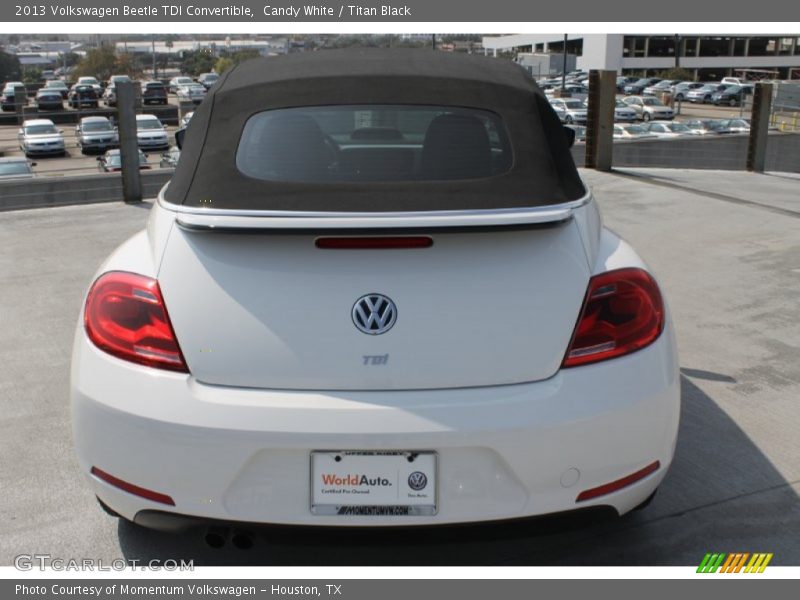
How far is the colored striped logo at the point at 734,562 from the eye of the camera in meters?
2.96

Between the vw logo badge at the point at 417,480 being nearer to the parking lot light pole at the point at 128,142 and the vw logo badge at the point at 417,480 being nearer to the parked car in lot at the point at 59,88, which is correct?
the parking lot light pole at the point at 128,142

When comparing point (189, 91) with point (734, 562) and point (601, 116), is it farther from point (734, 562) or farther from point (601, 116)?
point (734, 562)

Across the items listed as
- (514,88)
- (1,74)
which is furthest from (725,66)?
(514,88)

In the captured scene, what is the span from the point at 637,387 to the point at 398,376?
0.70m

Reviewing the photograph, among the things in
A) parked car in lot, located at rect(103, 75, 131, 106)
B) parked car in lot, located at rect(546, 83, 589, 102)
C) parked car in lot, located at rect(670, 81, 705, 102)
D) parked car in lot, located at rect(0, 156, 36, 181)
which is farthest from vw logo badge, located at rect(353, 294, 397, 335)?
parked car in lot, located at rect(670, 81, 705, 102)

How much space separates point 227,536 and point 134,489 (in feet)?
0.98

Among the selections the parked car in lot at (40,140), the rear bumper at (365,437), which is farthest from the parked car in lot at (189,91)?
the rear bumper at (365,437)

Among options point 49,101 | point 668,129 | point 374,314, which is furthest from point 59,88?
point 374,314

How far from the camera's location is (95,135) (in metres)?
37.9

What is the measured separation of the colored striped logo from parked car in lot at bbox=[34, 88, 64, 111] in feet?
183

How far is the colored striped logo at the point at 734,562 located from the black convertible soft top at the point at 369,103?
1302mm

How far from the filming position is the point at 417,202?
2566 millimetres

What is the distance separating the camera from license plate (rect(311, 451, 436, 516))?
2408mm
